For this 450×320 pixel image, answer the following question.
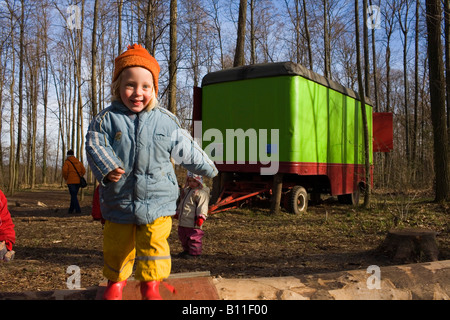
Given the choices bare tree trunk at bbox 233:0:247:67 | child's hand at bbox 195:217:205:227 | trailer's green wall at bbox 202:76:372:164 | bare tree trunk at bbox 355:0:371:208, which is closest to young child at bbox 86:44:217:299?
child's hand at bbox 195:217:205:227

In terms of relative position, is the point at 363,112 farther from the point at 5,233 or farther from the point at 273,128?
the point at 5,233

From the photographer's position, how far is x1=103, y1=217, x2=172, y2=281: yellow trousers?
89.7 inches

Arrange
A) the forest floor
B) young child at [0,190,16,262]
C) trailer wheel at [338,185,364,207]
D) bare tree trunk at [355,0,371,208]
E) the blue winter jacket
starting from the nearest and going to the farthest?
the blue winter jacket < young child at [0,190,16,262] < the forest floor < bare tree trunk at [355,0,371,208] < trailer wheel at [338,185,364,207]

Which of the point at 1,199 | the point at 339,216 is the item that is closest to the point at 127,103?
the point at 1,199

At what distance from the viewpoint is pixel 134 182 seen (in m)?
2.31

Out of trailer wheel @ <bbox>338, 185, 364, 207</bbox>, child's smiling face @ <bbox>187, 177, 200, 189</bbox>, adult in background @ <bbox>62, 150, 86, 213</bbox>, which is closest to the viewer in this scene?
→ child's smiling face @ <bbox>187, 177, 200, 189</bbox>

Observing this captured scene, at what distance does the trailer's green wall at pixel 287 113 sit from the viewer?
8.45 m

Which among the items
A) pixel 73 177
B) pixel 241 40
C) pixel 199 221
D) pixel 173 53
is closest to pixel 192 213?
pixel 199 221

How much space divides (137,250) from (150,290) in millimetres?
254

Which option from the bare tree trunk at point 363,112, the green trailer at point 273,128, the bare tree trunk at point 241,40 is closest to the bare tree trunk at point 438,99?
the bare tree trunk at point 363,112

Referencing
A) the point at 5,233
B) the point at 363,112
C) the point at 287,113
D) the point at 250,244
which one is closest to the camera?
the point at 5,233

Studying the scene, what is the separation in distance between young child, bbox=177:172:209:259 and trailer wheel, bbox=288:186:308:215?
4433mm

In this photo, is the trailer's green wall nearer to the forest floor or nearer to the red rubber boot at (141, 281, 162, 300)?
the forest floor
